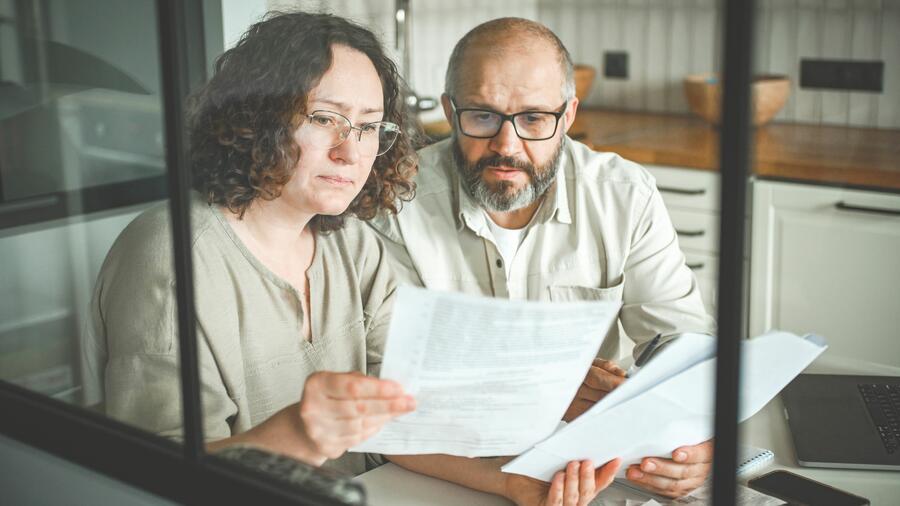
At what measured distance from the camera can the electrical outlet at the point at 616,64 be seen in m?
2.82

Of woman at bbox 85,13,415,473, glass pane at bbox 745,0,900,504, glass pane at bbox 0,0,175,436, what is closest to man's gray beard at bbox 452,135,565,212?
woman at bbox 85,13,415,473

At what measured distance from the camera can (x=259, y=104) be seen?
51.8 inches

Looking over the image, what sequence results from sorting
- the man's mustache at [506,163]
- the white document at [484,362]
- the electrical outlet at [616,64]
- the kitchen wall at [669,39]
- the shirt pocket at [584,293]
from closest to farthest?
the white document at [484,362]
the shirt pocket at [584,293]
the man's mustache at [506,163]
the kitchen wall at [669,39]
the electrical outlet at [616,64]

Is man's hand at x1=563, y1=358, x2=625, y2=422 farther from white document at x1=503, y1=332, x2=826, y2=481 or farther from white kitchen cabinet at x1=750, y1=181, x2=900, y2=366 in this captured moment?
white kitchen cabinet at x1=750, y1=181, x2=900, y2=366

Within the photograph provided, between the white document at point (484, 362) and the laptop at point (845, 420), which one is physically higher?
the white document at point (484, 362)

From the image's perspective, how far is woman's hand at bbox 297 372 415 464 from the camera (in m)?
1.03

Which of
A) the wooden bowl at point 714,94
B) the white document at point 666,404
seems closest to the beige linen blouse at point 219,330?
the white document at point 666,404

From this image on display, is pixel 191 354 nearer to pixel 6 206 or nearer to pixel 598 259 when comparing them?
pixel 598 259

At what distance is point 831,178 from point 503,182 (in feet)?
3.32

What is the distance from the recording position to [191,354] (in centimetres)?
114

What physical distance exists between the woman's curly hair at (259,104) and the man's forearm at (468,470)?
0.42 m

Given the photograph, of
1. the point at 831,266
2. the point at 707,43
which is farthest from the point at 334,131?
the point at 707,43

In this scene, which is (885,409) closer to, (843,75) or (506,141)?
(506,141)

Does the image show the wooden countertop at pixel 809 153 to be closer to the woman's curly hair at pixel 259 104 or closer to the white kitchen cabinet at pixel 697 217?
the white kitchen cabinet at pixel 697 217
